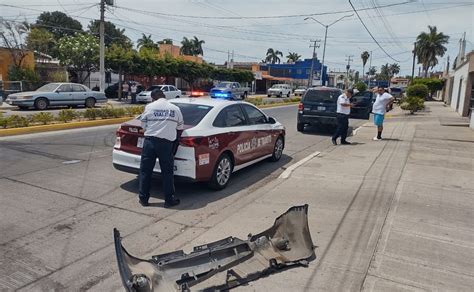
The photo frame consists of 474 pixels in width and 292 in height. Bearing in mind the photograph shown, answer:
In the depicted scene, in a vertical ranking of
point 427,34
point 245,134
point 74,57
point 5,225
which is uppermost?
point 427,34

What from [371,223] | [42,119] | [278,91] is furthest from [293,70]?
[371,223]

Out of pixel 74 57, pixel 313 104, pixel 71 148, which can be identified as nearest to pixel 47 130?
pixel 71 148

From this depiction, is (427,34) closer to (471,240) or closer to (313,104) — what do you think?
(313,104)

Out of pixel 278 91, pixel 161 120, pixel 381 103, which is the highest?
pixel 278 91

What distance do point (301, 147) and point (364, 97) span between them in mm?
11092

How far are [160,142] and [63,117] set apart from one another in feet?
33.0

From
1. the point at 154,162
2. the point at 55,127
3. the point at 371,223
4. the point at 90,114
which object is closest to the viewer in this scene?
the point at 371,223

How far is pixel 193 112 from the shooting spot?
6.62 m

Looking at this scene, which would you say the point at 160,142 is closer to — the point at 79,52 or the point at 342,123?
the point at 342,123

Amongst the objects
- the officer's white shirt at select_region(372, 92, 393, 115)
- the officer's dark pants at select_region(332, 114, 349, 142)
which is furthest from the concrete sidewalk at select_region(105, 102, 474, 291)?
the officer's white shirt at select_region(372, 92, 393, 115)

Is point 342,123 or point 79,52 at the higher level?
point 79,52

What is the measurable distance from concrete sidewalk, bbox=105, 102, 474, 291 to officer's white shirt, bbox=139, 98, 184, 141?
1.35 meters

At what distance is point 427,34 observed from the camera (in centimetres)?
6800

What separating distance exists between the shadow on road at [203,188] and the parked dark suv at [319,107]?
20.6 ft
